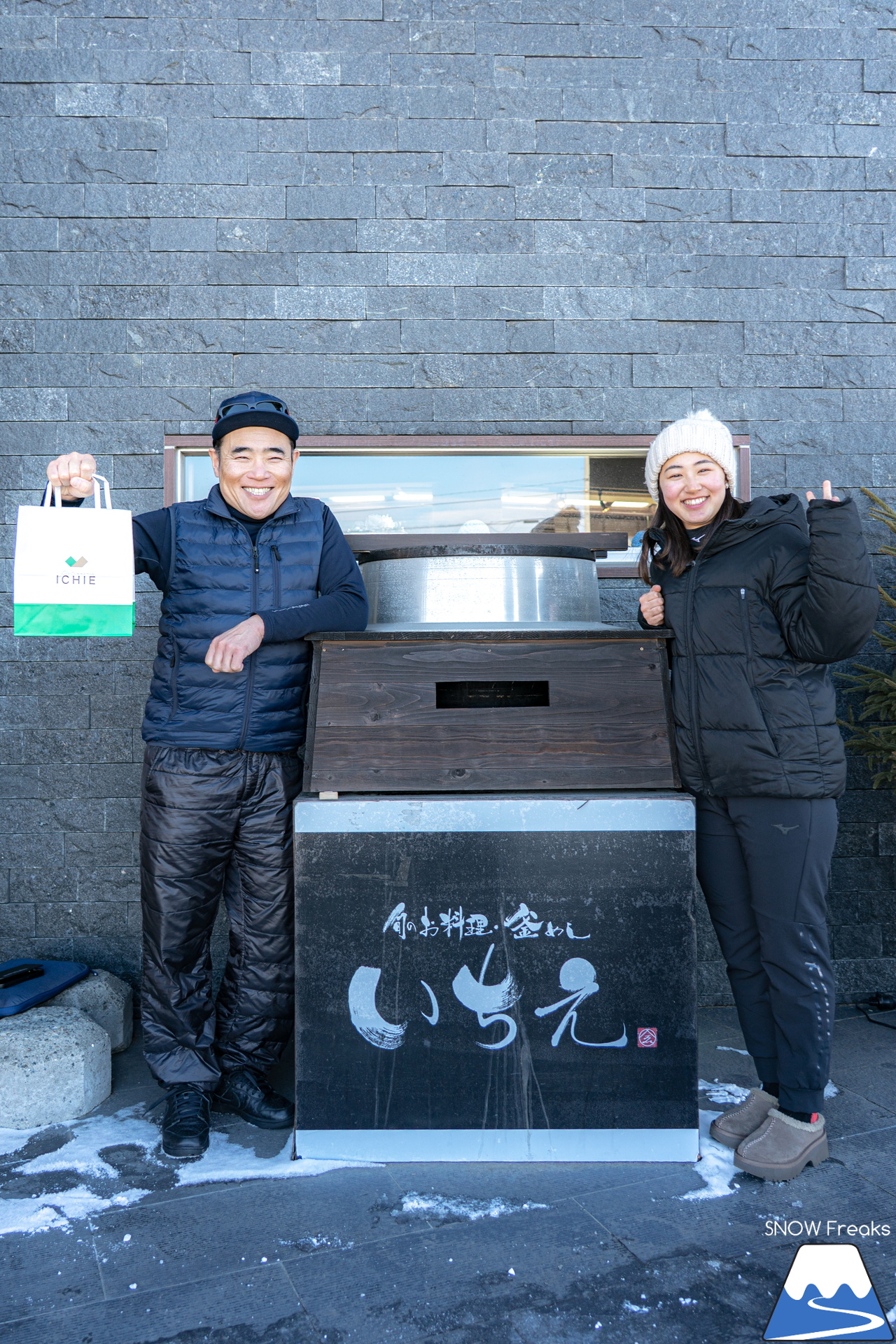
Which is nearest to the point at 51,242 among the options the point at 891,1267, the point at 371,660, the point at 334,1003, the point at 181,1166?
the point at 371,660

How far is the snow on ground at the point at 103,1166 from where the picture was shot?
6.87ft

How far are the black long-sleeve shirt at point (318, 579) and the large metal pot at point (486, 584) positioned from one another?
13 centimetres

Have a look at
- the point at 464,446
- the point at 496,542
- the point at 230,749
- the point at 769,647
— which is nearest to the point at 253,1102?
the point at 230,749

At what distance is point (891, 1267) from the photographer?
1.86 meters

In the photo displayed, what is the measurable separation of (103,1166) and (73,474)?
1.77 metres

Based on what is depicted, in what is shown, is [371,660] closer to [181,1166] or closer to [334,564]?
[334,564]

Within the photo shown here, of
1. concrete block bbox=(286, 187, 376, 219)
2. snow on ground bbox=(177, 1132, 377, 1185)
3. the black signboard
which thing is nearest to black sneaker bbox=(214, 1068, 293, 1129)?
snow on ground bbox=(177, 1132, 377, 1185)

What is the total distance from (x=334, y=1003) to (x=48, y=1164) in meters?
0.85

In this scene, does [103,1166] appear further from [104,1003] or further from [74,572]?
[74,572]

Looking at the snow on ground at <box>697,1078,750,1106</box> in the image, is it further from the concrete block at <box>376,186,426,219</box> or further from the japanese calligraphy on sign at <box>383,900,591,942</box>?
the concrete block at <box>376,186,426,219</box>

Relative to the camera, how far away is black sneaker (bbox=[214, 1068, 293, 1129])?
249cm

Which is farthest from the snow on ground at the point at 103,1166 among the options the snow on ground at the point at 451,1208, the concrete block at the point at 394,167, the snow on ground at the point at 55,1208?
the concrete block at the point at 394,167

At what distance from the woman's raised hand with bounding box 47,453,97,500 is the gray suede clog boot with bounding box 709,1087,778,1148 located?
2.36 m

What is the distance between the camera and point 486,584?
8.13 ft
